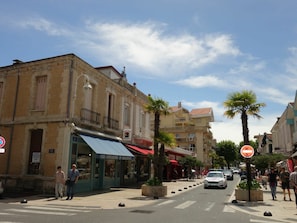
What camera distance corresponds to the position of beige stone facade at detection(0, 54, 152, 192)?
15.7 metres

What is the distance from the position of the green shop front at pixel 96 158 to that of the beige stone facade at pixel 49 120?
0.06 metres

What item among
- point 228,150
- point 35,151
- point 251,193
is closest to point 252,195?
point 251,193

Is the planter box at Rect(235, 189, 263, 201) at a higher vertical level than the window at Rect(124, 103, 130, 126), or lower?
lower

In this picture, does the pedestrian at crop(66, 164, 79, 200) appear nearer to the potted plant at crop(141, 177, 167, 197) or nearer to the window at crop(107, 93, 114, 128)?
the potted plant at crop(141, 177, 167, 197)

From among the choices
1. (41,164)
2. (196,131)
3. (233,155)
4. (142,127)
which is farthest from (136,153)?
(233,155)

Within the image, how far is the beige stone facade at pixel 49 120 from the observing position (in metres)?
15.7

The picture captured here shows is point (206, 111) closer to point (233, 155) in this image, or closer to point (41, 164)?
point (233, 155)

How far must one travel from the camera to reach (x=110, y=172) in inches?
790

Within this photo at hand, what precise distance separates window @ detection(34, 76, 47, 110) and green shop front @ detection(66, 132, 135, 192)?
3154mm

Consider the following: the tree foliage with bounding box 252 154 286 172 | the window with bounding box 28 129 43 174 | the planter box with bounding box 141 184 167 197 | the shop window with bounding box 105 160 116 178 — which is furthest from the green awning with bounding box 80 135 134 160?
the tree foliage with bounding box 252 154 286 172

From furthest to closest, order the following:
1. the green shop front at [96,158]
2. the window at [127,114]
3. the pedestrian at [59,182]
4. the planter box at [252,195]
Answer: the window at [127,114] < the green shop front at [96,158] < the planter box at [252,195] < the pedestrian at [59,182]

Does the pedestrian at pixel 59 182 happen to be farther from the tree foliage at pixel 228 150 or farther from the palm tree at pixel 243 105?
the tree foliage at pixel 228 150

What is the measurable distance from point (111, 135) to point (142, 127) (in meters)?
6.23

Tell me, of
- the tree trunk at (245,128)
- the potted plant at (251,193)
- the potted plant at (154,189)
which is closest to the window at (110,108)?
the potted plant at (154,189)
